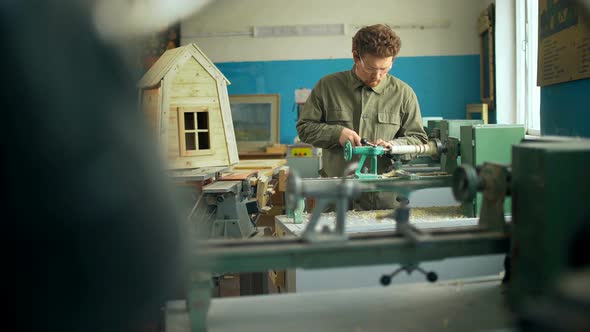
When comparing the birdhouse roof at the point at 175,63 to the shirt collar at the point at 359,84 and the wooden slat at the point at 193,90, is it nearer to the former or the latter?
the wooden slat at the point at 193,90

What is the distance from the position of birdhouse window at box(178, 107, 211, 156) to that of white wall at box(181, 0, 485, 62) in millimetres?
4937

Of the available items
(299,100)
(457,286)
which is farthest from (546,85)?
(299,100)

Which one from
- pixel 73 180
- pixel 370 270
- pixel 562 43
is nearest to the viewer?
pixel 73 180

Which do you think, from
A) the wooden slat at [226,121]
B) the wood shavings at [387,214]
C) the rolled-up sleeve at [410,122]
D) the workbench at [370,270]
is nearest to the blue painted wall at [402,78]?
the rolled-up sleeve at [410,122]

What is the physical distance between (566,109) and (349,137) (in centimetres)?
115

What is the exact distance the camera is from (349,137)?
2.89 metres

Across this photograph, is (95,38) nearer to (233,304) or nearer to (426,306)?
(233,304)

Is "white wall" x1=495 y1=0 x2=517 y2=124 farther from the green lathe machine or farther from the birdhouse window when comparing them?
the green lathe machine

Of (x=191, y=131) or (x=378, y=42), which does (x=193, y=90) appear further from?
(x=378, y=42)

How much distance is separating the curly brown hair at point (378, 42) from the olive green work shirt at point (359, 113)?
8.8 inches

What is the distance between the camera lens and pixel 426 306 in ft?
4.58

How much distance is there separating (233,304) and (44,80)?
0.87 meters

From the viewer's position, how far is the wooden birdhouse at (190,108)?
2980 millimetres

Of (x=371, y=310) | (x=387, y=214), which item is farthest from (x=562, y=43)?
(x=371, y=310)
